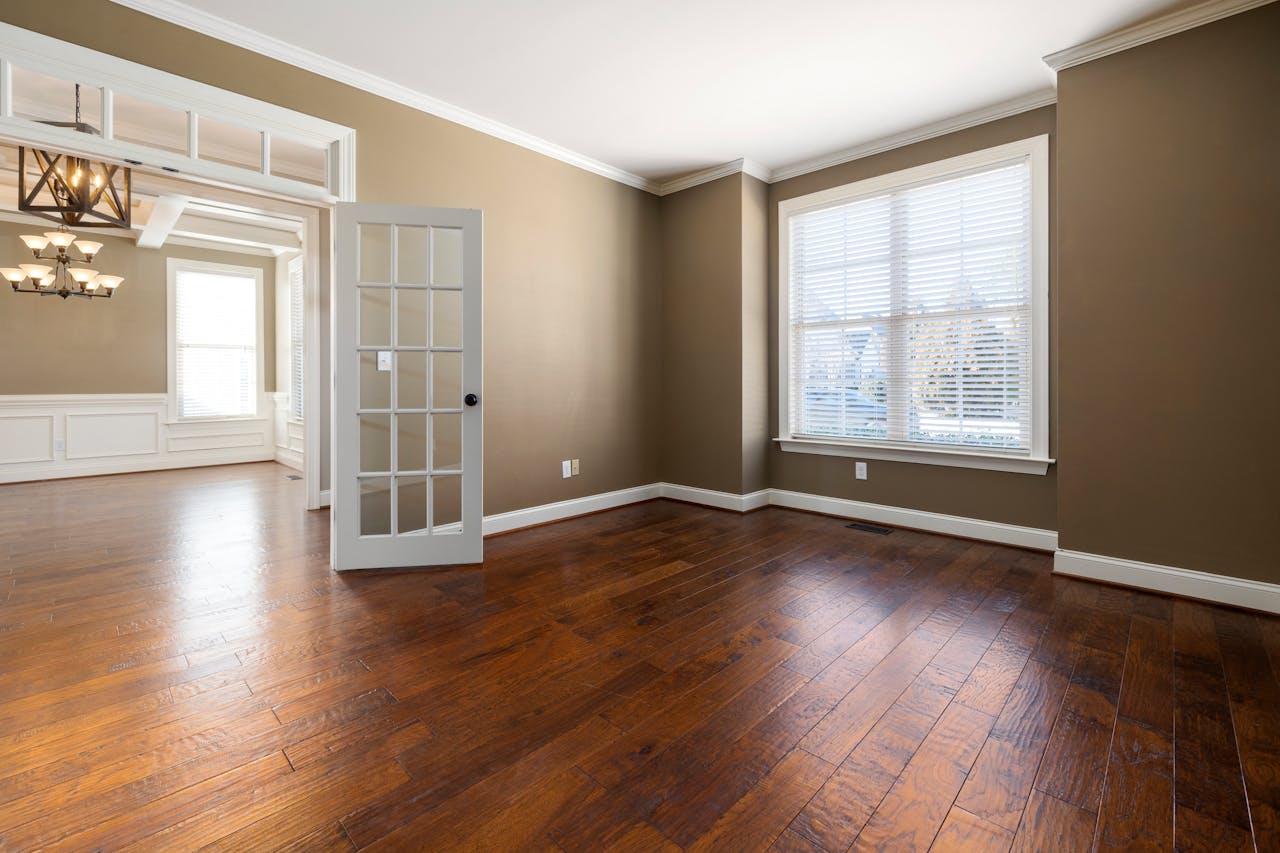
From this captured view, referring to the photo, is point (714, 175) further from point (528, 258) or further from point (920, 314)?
point (920, 314)

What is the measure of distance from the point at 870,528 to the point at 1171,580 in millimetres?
1600

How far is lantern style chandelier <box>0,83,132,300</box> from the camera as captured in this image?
3.58 meters

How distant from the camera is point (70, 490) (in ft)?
17.8

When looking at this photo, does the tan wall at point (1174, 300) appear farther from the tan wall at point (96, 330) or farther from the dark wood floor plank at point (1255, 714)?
the tan wall at point (96, 330)

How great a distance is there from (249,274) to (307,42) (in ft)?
18.3

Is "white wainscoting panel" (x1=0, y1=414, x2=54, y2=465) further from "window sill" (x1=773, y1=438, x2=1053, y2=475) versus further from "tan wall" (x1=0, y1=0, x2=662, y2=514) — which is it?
"window sill" (x1=773, y1=438, x2=1053, y2=475)

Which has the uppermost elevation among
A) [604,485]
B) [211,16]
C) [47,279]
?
[211,16]

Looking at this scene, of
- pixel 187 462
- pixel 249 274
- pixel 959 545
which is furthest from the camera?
pixel 249 274

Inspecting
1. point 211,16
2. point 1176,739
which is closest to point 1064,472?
point 1176,739

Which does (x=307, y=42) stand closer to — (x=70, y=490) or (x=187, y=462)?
(x=70, y=490)

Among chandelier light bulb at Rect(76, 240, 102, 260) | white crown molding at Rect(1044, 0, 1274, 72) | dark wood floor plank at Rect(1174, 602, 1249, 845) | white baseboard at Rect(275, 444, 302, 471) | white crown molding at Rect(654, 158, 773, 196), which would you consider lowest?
dark wood floor plank at Rect(1174, 602, 1249, 845)

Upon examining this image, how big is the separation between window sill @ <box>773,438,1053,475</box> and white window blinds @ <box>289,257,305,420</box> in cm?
532

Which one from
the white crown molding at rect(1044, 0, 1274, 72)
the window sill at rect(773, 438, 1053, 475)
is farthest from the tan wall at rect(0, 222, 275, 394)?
the white crown molding at rect(1044, 0, 1274, 72)

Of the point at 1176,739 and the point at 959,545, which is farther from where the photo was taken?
the point at 959,545
